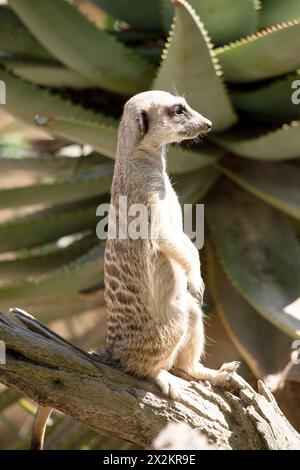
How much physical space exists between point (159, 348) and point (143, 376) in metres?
0.10

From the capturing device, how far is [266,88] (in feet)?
12.8

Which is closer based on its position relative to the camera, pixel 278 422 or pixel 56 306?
pixel 278 422

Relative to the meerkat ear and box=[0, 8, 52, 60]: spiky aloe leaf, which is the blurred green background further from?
the meerkat ear

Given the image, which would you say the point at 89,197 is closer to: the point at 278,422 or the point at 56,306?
the point at 56,306

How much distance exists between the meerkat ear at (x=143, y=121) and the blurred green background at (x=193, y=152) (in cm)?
58

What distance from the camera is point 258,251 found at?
160 inches

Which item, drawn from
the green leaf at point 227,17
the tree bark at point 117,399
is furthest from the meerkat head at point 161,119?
the green leaf at point 227,17

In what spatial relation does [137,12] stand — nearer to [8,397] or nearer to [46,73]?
[46,73]

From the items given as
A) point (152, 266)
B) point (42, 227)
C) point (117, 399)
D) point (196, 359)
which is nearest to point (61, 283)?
Answer: point (42, 227)

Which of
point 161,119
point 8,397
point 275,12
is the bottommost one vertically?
point 8,397

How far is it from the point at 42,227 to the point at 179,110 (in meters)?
1.56

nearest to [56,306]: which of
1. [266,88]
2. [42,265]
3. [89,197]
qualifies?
[42,265]

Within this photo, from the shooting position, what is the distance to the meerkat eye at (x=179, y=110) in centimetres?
297

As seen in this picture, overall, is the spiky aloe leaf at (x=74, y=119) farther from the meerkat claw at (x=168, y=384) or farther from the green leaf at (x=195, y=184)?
the meerkat claw at (x=168, y=384)
